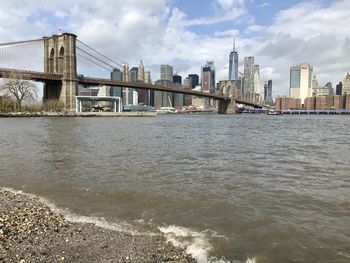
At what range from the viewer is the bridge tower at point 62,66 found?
4023 inches

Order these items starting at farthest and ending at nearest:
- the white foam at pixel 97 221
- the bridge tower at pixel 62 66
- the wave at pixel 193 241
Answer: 1. the bridge tower at pixel 62 66
2. the white foam at pixel 97 221
3. the wave at pixel 193 241

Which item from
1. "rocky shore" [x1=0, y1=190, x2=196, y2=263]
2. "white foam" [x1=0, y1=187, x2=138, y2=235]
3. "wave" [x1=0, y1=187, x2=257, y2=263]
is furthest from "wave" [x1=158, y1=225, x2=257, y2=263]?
"white foam" [x1=0, y1=187, x2=138, y2=235]

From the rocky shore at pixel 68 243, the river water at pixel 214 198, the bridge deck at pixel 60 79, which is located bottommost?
the river water at pixel 214 198

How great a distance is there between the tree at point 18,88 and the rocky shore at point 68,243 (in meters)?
85.6

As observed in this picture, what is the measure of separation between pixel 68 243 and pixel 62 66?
107 metres

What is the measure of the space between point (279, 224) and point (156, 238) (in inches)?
121

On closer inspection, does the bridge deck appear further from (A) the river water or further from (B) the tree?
(A) the river water

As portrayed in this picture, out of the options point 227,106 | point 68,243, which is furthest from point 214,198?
point 227,106

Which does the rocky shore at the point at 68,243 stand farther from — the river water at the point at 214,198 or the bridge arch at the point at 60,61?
the bridge arch at the point at 60,61

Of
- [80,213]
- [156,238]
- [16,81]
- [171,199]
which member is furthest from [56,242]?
[16,81]

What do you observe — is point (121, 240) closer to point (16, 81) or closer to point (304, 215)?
point (304, 215)

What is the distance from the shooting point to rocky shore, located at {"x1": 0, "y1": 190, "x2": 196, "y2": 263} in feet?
19.3

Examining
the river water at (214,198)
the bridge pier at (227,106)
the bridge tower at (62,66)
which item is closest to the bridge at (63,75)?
the bridge tower at (62,66)

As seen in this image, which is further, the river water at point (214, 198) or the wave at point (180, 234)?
the river water at point (214, 198)
